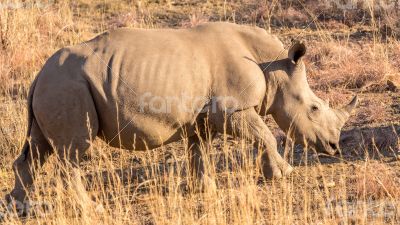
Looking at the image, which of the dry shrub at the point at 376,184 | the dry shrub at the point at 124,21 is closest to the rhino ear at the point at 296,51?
the dry shrub at the point at 376,184

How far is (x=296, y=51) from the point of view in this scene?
8.43 meters

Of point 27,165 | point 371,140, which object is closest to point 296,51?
point 371,140

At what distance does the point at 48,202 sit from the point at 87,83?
1099 millimetres

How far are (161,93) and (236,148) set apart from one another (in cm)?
179

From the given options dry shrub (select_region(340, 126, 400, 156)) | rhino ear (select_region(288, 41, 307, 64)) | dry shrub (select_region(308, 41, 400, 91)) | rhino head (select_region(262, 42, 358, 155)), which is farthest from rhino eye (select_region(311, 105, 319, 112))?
dry shrub (select_region(308, 41, 400, 91))

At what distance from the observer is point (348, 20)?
14.6m

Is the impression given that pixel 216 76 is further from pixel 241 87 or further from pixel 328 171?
pixel 328 171

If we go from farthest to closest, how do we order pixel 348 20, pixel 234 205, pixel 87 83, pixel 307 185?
pixel 348 20
pixel 307 185
pixel 87 83
pixel 234 205

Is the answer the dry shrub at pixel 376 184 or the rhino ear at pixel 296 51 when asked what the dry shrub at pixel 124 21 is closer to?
the rhino ear at pixel 296 51

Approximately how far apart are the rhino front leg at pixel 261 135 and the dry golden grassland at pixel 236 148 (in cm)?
13

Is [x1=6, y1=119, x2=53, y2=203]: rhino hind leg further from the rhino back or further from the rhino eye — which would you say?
the rhino eye

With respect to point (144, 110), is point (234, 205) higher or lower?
lower

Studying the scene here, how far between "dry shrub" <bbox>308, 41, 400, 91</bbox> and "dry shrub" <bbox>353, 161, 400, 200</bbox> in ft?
11.2

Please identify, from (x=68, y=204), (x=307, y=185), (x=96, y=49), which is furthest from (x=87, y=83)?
(x=307, y=185)
